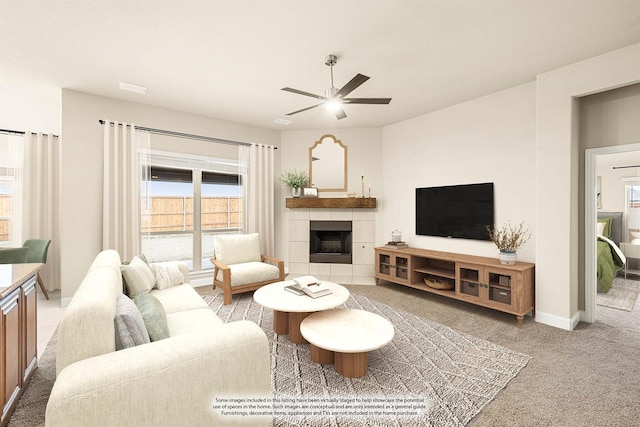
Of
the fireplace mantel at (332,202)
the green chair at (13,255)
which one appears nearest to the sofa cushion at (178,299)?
the green chair at (13,255)

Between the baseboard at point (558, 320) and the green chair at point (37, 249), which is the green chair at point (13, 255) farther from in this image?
the baseboard at point (558, 320)

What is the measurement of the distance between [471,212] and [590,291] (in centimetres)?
141

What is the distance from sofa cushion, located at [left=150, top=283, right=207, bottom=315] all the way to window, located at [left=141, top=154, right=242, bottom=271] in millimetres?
1526

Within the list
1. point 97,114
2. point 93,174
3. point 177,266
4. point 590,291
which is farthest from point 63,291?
point 590,291

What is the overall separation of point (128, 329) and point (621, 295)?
17.3ft

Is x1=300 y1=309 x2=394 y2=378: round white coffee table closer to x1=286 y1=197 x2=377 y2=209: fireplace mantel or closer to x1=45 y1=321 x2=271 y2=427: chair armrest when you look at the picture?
x1=45 y1=321 x2=271 y2=427: chair armrest

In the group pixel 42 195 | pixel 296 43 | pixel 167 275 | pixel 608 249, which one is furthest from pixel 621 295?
pixel 42 195

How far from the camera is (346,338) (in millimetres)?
2002

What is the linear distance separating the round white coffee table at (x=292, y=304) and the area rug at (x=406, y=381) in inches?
4.3

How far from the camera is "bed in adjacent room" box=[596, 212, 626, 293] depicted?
353cm

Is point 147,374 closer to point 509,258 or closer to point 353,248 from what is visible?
point 509,258

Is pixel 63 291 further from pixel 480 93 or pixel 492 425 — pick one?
pixel 480 93

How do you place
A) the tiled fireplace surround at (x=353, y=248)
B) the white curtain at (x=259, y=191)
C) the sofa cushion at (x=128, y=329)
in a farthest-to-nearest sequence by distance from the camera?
1. the tiled fireplace surround at (x=353, y=248)
2. the white curtain at (x=259, y=191)
3. the sofa cushion at (x=128, y=329)

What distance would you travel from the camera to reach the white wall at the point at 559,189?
2.85 m
